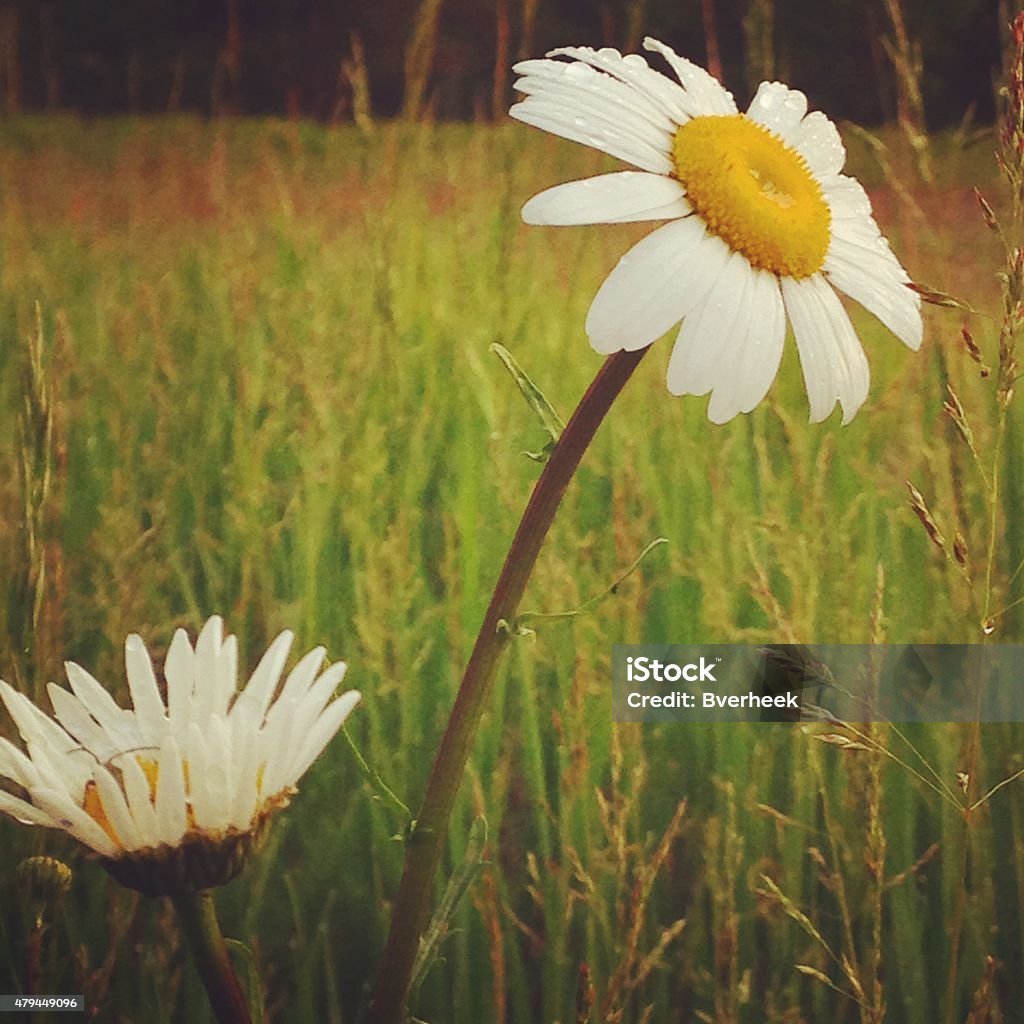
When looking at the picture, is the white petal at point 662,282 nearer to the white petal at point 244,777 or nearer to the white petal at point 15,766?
the white petal at point 244,777

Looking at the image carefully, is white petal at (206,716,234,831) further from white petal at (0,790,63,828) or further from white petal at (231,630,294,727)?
white petal at (0,790,63,828)

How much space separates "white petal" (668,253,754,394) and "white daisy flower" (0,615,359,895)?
438mm

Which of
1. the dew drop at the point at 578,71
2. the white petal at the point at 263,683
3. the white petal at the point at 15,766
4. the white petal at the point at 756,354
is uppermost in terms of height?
the dew drop at the point at 578,71

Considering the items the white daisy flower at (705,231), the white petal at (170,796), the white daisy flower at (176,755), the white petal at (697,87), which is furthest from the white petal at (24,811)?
the white petal at (697,87)

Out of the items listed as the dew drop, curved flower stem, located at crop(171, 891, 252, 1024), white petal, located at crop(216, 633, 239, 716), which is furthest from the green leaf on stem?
the dew drop

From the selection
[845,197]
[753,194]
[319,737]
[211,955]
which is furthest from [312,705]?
[845,197]

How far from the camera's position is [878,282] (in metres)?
1.08

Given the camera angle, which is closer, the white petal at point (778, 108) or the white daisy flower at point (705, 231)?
the white daisy flower at point (705, 231)

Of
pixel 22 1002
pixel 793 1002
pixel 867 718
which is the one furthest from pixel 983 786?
pixel 22 1002

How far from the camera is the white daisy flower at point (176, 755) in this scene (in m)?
0.97

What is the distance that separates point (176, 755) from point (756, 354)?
0.62 metres

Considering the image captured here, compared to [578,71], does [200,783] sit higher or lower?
lower

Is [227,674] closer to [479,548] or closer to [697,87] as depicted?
[479,548]

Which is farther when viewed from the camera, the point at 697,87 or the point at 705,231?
the point at 697,87
